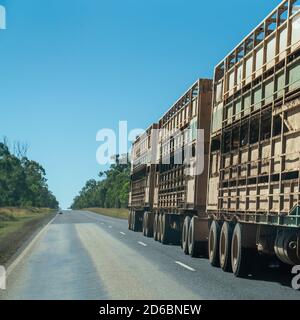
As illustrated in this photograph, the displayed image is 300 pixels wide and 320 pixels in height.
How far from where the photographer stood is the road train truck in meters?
10.3

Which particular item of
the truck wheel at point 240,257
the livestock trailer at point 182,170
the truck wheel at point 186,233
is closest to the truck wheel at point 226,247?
the truck wheel at point 240,257

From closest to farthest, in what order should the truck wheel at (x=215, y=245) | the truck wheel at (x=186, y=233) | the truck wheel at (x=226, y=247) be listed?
the truck wheel at (x=226, y=247)
the truck wheel at (x=215, y=245)
the truck wheel at (x=186, y=233)

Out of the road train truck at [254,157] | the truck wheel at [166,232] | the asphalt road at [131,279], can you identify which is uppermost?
the road train truck at [254,157]

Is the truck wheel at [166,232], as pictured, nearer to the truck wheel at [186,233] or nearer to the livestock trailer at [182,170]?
the livestock trailer at [182,170]

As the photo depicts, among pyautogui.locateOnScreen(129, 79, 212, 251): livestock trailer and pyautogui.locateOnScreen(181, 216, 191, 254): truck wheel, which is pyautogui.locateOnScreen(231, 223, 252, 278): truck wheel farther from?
pyautogui.locateOnScreen(181, 216, 191, 254): truck wheel

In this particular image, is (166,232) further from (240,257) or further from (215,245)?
(240,257)

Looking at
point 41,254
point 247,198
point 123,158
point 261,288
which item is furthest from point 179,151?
point 123,158

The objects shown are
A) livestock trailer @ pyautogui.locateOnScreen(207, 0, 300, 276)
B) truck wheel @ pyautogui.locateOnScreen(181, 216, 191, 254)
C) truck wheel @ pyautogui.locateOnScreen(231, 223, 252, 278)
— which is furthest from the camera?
truck wheel @ pyautogui.locateOnScreen(181, 216, 191, 254)

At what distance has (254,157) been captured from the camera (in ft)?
39.6

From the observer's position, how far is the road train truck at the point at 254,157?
33.7 ft

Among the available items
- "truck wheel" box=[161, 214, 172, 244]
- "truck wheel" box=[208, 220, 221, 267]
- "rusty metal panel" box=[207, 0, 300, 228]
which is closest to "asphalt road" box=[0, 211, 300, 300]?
"truck wheel" box=[208, 220, 221, 267]

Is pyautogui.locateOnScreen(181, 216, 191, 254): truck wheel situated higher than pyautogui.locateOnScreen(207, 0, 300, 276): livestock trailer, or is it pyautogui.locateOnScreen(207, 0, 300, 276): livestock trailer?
pyautogui.locateOnScreen(207, 0, 300, 276): livestock trailer
